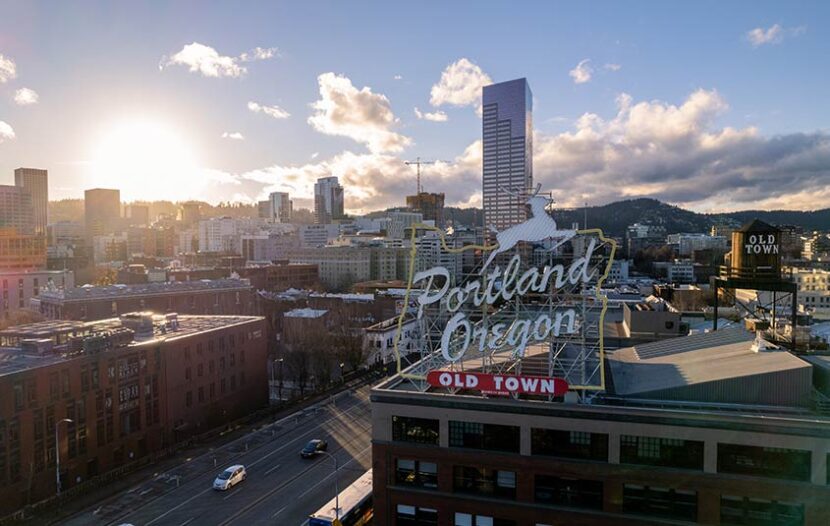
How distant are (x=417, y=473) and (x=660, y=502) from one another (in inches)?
582

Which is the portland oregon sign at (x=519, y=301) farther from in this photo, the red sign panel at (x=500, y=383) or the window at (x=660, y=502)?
the window at (x=660, y=502)

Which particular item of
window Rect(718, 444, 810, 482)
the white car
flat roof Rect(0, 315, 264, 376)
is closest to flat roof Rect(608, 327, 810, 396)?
window Rect(718, 444, 810, 482)

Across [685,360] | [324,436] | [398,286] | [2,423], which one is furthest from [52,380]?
[398,286]

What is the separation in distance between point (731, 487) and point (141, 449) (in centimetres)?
5974

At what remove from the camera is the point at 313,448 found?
60.8 meters

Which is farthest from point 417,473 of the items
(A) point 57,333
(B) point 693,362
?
(A) point 57,333

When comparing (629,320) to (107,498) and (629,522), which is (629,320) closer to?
(629,522)

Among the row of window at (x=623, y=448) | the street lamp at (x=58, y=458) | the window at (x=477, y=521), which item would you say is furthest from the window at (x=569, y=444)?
the street lamp at (x=58, y=458)

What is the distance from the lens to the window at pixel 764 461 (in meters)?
28.7

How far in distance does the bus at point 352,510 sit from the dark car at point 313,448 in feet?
44.4

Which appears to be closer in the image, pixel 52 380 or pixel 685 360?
pixel 685 360

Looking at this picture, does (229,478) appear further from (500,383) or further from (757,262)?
(757,262)

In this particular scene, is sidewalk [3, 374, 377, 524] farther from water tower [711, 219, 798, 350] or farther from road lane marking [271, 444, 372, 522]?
water tower [711, 219, 798, 350]

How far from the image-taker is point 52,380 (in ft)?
170
